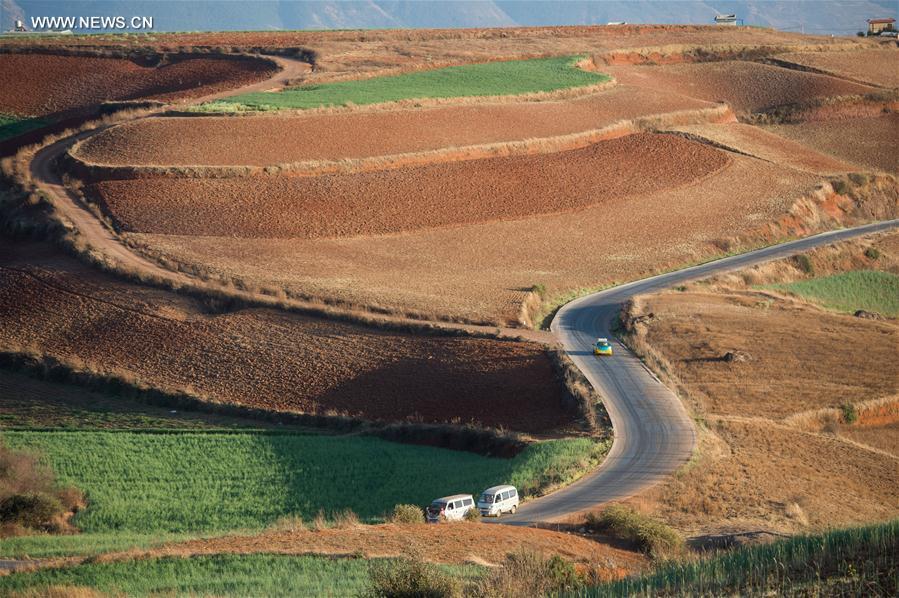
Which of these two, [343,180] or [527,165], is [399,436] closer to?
[343,180]

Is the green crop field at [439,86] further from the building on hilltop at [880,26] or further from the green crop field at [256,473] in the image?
the building on hilltop at [880,26]

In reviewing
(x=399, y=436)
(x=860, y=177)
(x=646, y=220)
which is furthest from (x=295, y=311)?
(x=860, y=177)

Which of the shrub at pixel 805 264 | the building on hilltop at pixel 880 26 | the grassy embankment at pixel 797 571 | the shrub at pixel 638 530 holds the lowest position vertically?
the shrub at pixel 638 530

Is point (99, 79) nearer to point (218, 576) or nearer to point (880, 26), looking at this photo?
point (218, 576)

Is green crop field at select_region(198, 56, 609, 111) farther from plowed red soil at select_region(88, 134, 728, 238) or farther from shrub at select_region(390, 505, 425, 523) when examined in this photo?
shrub at select_region(390, 505, 425, 523)

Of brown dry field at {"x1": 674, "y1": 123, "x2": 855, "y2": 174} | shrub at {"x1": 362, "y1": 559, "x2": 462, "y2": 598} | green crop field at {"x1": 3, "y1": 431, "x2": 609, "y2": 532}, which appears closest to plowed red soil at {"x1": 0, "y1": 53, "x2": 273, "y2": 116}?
brown dry field at {"x1": 674, "y1": 123, "x2": 855, "y2": 174}

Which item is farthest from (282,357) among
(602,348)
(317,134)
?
(317,134)

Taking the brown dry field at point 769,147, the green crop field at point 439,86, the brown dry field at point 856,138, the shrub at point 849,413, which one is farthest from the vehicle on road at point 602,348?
the brown dry field at point 856,138
